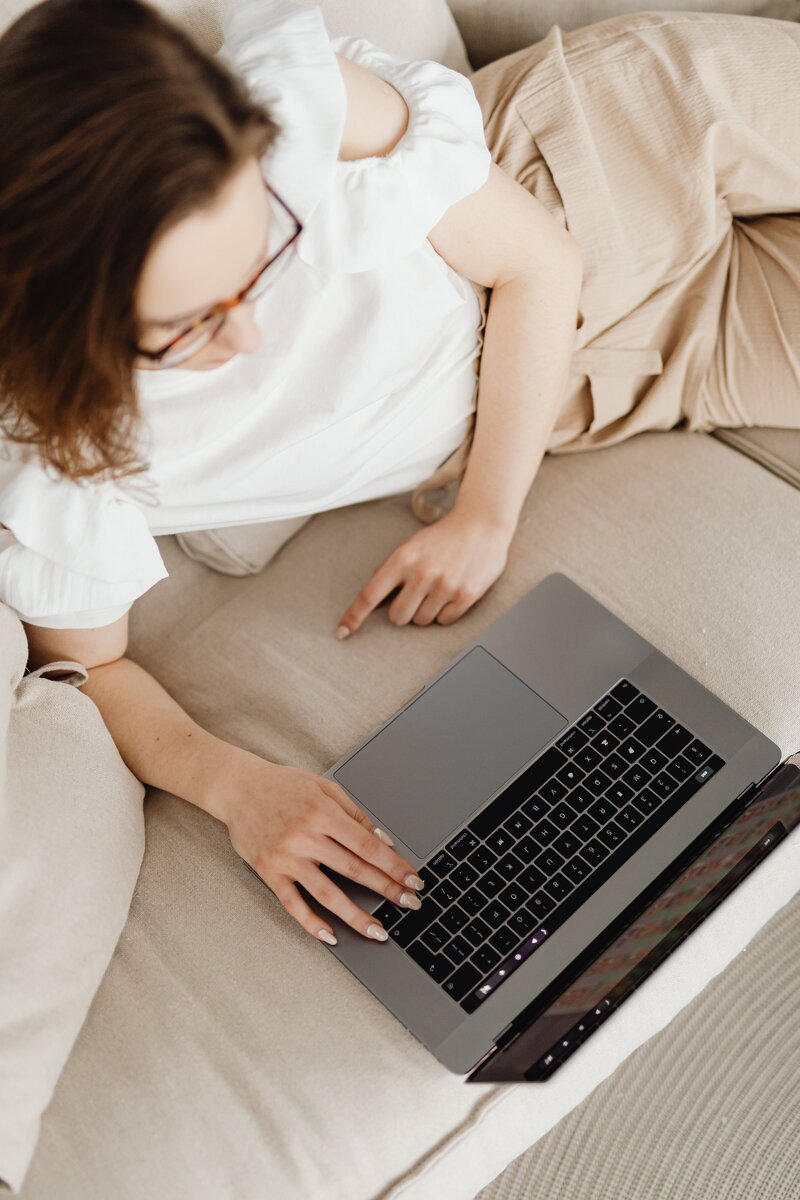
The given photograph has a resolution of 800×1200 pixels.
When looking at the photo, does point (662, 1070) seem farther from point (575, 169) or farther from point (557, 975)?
point (575, 169)

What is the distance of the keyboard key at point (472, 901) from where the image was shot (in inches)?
33.1

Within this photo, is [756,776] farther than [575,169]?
No

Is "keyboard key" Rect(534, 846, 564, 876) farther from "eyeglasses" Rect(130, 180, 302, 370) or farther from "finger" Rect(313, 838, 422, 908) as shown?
"eyeglasses" Rect(130, 180, 302, 370)

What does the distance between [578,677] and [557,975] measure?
28cm

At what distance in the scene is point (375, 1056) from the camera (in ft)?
2.63

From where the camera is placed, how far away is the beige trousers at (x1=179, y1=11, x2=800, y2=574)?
100 cm

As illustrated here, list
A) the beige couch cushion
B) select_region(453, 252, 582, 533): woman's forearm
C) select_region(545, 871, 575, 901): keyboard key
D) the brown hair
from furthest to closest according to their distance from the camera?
select_region(453, 252, 582, 533): woman's forearm < select_region(545, 871, 575, 901): keyboard key < the beige couch cushion < the brown hair

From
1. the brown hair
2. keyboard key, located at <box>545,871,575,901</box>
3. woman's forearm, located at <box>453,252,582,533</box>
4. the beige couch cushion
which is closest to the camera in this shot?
the brown hair

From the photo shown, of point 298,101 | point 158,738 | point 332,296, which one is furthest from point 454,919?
point 298,101

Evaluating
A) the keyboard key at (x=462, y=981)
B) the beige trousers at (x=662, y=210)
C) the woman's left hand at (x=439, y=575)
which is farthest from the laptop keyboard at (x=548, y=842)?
the beige trousers at (x=662, y=210)

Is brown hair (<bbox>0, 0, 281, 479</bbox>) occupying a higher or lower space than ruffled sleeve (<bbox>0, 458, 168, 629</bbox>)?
higher

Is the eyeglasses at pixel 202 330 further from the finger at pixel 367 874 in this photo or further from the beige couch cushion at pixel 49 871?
the finger at pixel 367 874

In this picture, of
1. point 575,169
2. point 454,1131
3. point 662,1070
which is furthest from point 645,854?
point 575,169

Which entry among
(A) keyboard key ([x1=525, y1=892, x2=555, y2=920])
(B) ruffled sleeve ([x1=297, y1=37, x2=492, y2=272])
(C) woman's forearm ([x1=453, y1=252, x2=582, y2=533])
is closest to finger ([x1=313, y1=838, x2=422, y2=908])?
(A) keyboard key ([x1=525, y1=892, x2=555, y2=920])
